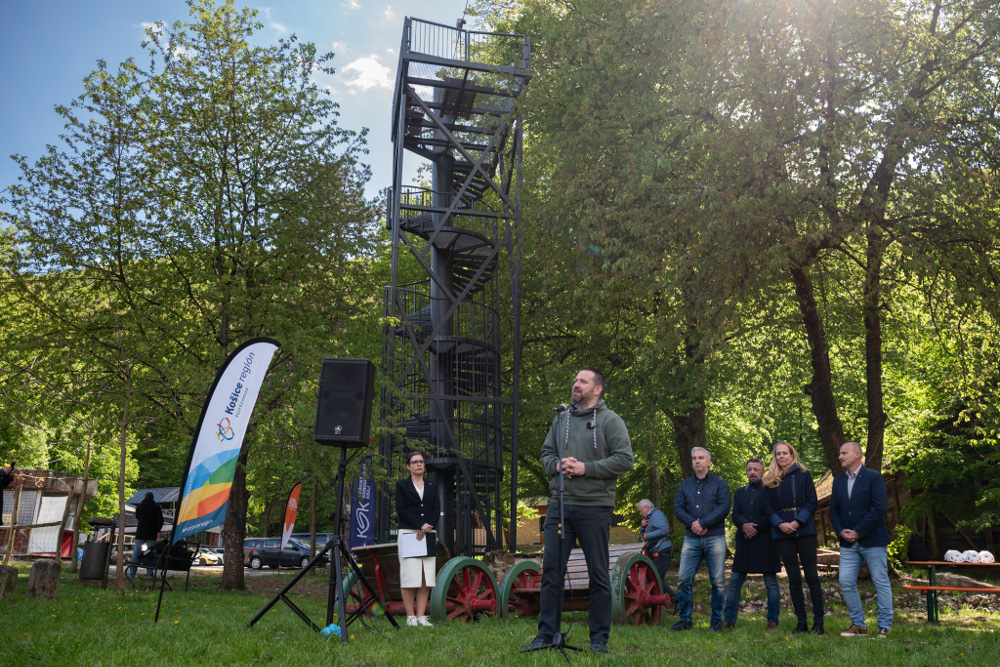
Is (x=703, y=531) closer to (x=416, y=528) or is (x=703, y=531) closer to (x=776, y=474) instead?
(x=776, y=474)

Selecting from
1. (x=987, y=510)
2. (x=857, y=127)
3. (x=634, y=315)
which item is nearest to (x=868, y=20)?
(x=857, y=127)

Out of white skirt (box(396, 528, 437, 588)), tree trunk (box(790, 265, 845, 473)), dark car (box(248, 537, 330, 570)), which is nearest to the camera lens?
white skirt (box(396, 528, 437, 588))

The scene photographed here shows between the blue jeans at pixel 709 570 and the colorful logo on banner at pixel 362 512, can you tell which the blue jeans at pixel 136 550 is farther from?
the blue jeans at pixel 709 570

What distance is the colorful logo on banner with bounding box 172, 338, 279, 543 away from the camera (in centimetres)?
660

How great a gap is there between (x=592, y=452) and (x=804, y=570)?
10.2 feet

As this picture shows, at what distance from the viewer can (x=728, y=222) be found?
10461 mm

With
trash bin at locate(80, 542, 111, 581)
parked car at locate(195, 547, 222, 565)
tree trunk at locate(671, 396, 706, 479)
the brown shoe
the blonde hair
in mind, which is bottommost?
parked car at locate(195, 547, 222, 565)

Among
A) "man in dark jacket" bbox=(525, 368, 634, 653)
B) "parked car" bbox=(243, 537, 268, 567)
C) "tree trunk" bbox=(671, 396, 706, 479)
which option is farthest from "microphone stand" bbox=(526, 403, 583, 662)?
"parked car" bbox=(243, 537, 268, 567)

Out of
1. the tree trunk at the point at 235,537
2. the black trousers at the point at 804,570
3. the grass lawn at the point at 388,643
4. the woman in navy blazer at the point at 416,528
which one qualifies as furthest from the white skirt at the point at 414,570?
the tree trunk at the point at 235,537

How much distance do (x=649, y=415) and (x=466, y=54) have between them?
979 centimetres

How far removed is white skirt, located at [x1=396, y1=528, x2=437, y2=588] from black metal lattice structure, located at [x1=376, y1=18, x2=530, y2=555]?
979cm

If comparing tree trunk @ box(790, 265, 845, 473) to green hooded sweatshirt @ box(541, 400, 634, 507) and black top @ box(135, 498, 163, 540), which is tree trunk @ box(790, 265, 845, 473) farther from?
black top @ box(135, 498, 163, 540)

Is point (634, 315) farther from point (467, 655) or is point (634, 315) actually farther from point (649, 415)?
point (467, 655)

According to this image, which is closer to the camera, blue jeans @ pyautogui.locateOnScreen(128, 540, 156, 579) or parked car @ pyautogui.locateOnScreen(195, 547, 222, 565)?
blue jeans @ pyautogui.locateOnScreen(128, 540, 156, 579)
